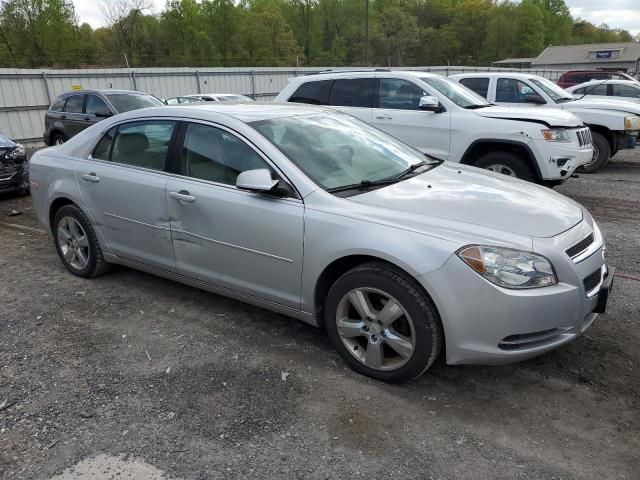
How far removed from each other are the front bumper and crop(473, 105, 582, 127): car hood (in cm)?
451

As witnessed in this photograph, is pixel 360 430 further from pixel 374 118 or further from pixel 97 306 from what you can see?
pixel 374 118

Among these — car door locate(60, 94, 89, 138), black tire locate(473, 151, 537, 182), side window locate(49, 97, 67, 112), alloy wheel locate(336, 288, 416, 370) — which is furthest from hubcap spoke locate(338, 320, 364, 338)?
side window locate(49, 97, 67, 112)

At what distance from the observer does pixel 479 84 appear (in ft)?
34.1

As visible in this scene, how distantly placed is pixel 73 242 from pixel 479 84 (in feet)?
27.7

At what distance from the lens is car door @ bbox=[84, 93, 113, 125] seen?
36.6 feet

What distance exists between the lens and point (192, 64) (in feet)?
192

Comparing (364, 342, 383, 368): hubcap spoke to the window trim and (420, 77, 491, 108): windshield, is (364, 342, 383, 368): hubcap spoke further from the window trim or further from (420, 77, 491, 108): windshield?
(420, 77, 491, 108): windshield

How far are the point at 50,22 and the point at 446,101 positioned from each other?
53.3 metres

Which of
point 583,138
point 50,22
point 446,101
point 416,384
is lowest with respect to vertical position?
point 416,384

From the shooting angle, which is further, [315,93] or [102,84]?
[102,84]

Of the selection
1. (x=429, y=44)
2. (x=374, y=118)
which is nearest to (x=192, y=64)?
(x=429, y=44)

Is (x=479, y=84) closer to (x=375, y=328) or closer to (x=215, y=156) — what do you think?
(x=215, y=156)

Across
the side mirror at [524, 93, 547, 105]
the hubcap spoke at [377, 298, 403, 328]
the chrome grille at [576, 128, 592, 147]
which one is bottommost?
the hubcap spoke at [377, 298, 403, 328]

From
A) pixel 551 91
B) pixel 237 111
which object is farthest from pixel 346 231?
pixel 551 91
